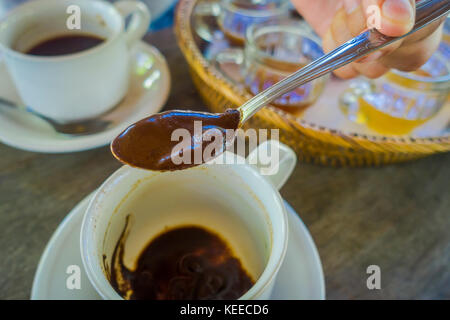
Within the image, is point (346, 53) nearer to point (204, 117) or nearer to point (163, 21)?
point (204, 117)

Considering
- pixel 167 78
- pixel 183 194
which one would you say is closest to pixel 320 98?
pixel 167 78

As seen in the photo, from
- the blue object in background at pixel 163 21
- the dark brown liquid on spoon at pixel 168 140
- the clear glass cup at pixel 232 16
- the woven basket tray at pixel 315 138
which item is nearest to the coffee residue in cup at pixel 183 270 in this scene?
the dark brown liquid on spoon at pixel 168 140

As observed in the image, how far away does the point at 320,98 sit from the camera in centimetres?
86

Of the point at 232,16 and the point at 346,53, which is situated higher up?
the point at 346,53

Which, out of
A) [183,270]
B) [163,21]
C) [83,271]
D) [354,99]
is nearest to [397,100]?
[354,99]

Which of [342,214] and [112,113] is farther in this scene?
[112,113]

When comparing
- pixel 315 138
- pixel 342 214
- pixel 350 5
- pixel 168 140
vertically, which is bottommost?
pixel 342 214

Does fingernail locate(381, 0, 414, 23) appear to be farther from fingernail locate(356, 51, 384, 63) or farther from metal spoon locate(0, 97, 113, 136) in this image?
metal spoon locate(0, 97, 113, 136)

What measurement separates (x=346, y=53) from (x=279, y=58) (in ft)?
1.22

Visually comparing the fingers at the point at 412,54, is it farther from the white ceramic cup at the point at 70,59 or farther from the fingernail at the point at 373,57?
the white ceramic cup at the point at 70,59

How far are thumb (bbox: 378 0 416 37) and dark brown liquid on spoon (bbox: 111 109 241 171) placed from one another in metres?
0.23

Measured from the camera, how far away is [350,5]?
1.92ft

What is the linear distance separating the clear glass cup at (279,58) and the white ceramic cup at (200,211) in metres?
0.32

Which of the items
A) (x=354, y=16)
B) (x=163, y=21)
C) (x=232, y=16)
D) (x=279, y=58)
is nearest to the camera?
(x=354, y=16)
